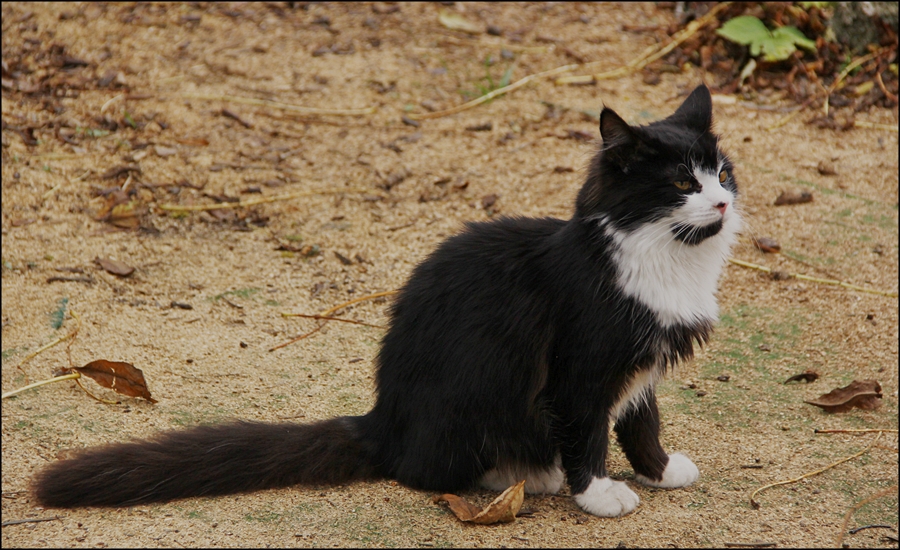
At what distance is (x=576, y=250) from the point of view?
301 centimetres

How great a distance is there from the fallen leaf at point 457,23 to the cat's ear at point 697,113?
4.72 metres

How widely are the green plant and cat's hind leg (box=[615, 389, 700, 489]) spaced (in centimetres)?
471

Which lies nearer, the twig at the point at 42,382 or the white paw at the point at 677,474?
the white paw at the point at 677,474

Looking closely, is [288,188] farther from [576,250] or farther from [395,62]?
[576,250]

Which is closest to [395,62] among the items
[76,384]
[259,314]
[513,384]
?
[259,314]

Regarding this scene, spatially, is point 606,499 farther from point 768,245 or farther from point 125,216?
point 125,216

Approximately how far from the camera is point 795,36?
7066mm

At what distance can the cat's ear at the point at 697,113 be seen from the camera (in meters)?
3.11

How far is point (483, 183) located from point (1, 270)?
2.98 metres

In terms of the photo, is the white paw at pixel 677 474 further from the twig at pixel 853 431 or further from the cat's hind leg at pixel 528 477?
the twig at pixel 853 431

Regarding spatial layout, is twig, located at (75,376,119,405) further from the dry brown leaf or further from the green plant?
the green plant

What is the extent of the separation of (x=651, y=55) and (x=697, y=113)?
448cm

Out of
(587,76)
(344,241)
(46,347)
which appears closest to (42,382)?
(46,347)

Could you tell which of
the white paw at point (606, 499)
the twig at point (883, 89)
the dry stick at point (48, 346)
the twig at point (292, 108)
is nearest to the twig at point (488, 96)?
the twig at point (292, 108)
